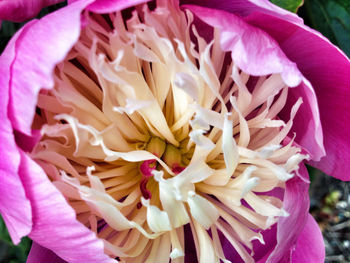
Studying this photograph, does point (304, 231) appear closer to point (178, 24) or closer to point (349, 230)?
point (178, 24)

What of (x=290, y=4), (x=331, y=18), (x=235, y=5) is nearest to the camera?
(x=235, y=5)

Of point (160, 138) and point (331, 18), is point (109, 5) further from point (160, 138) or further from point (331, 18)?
point (331, 18)

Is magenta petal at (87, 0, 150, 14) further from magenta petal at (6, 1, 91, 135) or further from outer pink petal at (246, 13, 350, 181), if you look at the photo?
outer pink petal at (246, 13, 350, 181)

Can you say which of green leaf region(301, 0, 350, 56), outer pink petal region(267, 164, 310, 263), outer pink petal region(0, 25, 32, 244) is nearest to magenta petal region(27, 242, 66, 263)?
outer pink petal region(0, 25, 32, 244)

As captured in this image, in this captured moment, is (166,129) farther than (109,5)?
Yes

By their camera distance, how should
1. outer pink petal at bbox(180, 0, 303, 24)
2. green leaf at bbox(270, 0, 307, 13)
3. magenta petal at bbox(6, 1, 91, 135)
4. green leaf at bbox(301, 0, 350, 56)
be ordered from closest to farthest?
magenta petal at bbox(6, 1, 91, 135), outer pink petal at bbox(180, 0, 303, 24), green leaf at bbox(270, 0, 307, 13), green leaf at bbox(301, 0, 350, 56)

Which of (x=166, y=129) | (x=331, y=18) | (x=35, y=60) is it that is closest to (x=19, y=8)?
(x=35, y=60)

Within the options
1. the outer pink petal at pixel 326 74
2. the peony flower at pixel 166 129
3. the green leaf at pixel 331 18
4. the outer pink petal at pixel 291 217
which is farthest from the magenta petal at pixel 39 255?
the green leaf at pixel 331 18
